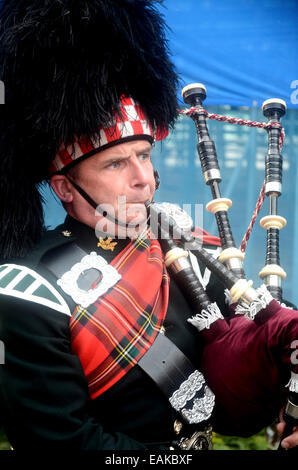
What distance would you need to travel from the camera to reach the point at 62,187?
151cm

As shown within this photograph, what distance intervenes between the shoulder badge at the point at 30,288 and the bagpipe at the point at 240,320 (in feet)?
1.37

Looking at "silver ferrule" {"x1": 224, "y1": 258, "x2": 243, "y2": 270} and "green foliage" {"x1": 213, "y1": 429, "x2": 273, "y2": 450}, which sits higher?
"silver ferrule" {"x1": 224, "y1": 258, "x2": 243, "y2": 270}

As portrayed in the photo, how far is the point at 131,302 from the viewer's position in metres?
1.39

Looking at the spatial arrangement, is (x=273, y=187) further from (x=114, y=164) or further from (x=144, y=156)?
(x=114, y=164)

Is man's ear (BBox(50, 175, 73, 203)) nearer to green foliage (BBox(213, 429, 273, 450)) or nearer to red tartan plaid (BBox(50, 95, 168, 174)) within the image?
red tartan plaid (BBox(50, 95, 168, 174))

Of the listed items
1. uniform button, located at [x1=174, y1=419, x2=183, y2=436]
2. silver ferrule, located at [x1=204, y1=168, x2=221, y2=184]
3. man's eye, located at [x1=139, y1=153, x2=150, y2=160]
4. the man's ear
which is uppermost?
man's eye, located at [x1=139, y1=153, x2=150, y2=160]

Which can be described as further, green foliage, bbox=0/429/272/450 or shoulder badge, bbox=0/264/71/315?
green foliage, bbox=0/429/272/450

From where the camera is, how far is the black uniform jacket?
121 cm

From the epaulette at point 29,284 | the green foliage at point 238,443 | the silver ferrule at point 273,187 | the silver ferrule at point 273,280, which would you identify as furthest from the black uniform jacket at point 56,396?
the green foliage at point 238,443

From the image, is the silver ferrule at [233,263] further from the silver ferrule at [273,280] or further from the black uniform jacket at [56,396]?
the black uniform jacket at [56,396]

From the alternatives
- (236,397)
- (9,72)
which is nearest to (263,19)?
(9,72)

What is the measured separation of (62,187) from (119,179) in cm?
23

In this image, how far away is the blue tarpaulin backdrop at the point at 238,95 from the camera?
2051 millimetres

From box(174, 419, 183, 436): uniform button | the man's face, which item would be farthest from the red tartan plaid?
box(174, 419, 183, 436): uniform button
